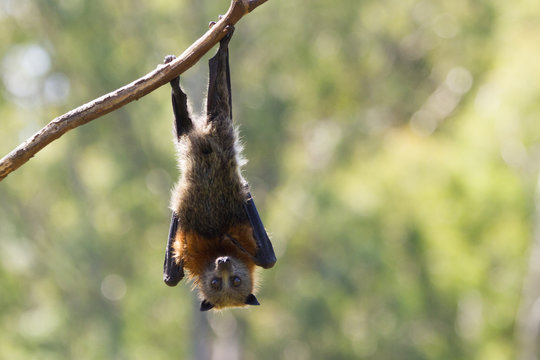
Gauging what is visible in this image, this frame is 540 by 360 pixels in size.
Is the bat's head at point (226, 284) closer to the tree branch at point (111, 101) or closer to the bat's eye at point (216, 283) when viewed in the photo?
the bat's eye at point (216, 283)

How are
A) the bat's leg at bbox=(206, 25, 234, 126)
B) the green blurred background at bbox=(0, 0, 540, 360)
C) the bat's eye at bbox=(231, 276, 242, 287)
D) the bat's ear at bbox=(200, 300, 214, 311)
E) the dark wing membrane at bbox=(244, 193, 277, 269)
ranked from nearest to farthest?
1. the bat's leg at bbox=(206, 25, 234, 126)
2. the dark wing membrane at bbox=(244, 193, 277, 269)
3. the bat's eye at bbox=(231, 276, 242, 287)
4. the bat's ear at bbox=(200, 300, 214, 311)
5. the green blurred background at bbox=(0, 0, 540, 360)

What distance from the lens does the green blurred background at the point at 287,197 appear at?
56.3ft

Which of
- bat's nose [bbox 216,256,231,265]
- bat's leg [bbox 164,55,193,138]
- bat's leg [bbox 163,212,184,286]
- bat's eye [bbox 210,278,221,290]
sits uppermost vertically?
bat's leg [bbox 164,55,193,138]

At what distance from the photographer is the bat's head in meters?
6.59

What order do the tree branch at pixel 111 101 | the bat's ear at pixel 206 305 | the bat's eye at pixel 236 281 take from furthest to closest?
the bat's ear at pixel 206 305 → the bat's eye at pixel 236 281 → the tree branch at pixel 111 101

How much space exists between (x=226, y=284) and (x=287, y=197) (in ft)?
46.9

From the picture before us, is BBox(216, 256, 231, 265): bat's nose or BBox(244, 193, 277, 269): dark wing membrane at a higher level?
BBox(244, 193, 277, 269): dark wing membrane

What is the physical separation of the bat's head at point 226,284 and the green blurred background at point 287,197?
1065 centimetres

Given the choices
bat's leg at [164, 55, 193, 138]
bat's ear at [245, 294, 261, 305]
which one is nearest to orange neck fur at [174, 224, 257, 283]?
bat's ear at [245, 294, 261, 305]

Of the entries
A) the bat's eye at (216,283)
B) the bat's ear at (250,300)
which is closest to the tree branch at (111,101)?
the bat's eye at (216,283)

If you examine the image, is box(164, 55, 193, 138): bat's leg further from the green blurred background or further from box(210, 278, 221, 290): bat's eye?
the green blurred background

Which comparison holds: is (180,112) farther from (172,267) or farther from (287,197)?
(287,197)

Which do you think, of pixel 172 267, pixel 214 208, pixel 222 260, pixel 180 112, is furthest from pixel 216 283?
pixel 180 112

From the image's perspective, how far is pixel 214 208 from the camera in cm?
646
